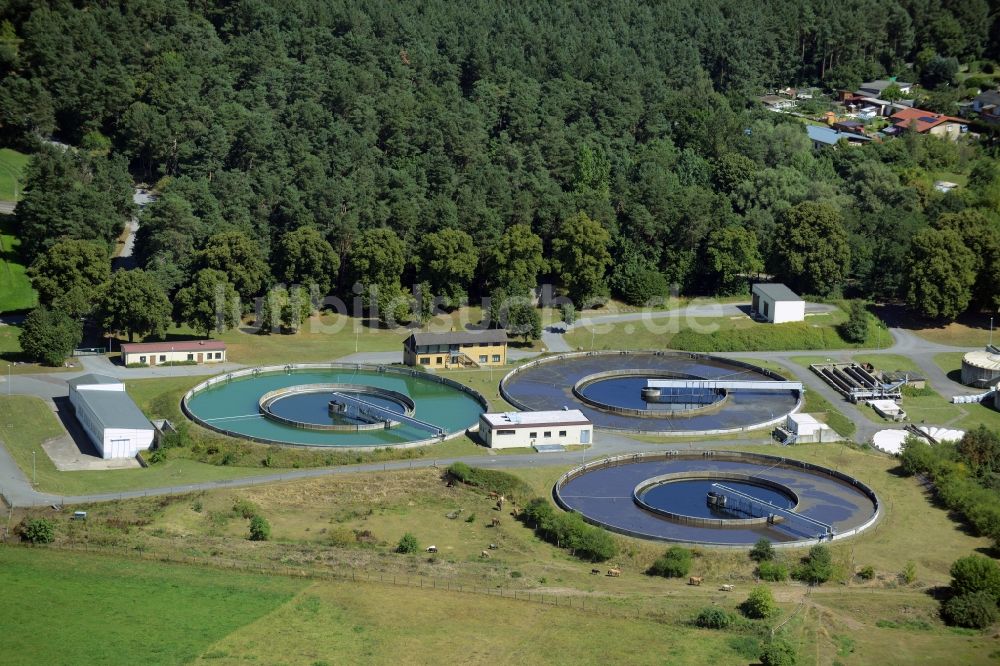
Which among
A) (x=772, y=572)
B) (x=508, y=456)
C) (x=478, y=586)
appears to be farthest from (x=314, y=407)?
(x=772, y=572)

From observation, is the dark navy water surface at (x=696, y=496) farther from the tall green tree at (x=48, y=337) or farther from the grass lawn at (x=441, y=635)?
the tall green tree at (x=48, y=337)

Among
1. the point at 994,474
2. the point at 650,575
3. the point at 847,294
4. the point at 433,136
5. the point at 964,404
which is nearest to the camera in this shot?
the point at 650,575

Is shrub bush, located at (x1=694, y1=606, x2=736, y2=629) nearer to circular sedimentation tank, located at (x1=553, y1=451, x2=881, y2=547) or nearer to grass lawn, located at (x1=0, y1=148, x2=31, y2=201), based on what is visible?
circular sedimentation tank, located at (x1=553, y1=451, x2=881, y2=547)

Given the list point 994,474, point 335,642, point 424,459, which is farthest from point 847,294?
point 335,642

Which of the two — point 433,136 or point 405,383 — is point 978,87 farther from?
point 405,383

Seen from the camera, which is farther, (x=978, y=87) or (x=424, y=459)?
(x=978, y=87)

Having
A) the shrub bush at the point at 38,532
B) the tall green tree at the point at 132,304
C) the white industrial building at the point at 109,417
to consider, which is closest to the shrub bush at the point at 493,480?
the white industrial building at the point at 109,417

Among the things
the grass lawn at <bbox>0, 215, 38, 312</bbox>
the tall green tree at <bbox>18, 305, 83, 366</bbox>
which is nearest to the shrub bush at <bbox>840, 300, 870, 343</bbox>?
the tall green tree at <bbox>18, 305, 83, 366</bbox>

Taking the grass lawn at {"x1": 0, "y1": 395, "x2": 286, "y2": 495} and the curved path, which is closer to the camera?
the curved path
